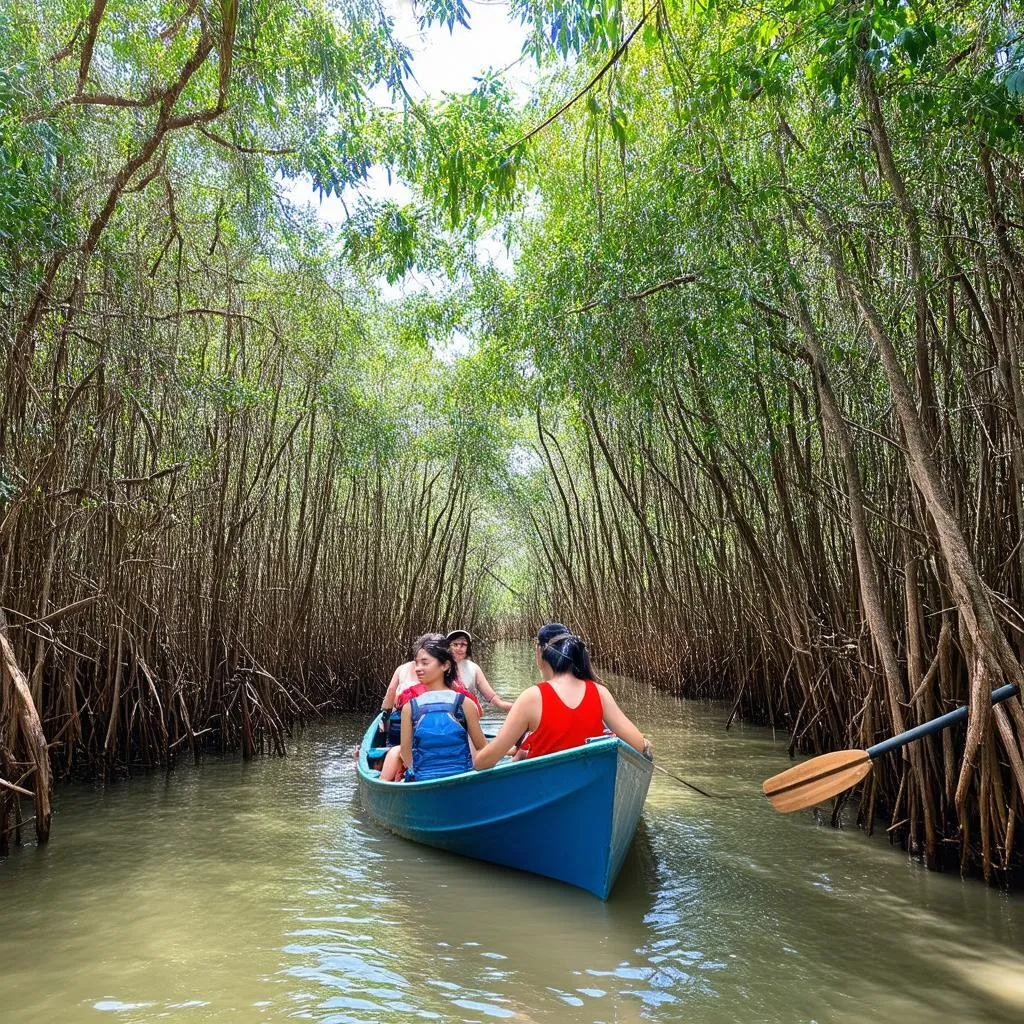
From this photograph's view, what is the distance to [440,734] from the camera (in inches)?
181

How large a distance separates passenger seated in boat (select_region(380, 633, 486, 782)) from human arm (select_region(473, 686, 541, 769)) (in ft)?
1.88

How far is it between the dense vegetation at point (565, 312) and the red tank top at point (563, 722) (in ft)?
5.24

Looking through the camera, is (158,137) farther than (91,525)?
No

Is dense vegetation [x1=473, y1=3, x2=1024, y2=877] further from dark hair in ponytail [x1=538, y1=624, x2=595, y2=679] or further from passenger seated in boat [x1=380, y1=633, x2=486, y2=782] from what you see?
passenger seated in boat [x1=380, y1=633, x2=486, y2=782]

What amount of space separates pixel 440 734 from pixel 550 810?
3.15 ft

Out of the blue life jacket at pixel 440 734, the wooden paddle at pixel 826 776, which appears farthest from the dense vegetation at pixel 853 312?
the blue life jacket at pixel 440 734

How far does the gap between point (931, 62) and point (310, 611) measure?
8.33 m

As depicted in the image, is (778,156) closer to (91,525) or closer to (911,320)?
(911,320)

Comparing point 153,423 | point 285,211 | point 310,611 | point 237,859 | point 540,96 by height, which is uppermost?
point 540,96

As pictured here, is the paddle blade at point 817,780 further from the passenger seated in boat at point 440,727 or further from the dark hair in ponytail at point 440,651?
the dark hair in ponytail at point 440,651

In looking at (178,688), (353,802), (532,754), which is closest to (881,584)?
(532,754)

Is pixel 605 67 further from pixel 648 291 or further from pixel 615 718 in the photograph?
pixel 615 718

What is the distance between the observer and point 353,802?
6.02 m

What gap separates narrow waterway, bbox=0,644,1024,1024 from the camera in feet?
9.23
